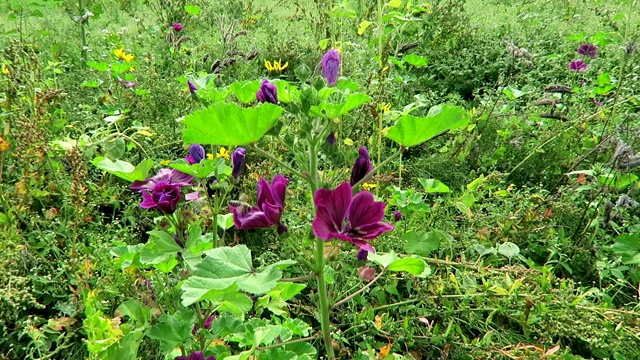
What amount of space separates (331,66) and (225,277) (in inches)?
20.0

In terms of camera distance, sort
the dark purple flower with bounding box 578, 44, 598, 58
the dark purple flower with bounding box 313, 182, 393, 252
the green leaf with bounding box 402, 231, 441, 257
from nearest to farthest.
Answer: the dark purple flower with bounding box 313, 182, 393, 252 → the green leaf with bounding box 402, 231, 441, 257 → the dark purple flower with bounding box 578, 44, 598, 58

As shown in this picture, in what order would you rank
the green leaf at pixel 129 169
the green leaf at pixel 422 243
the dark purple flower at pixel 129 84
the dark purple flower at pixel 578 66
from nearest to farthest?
1. the green leaf at pixel 129 169
2. the green leaf at pixel 422 243
3. the dark purple flower at pixel 129 84
4. the dark purple flower at pixel 578 66

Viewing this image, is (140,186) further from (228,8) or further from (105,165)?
(228,8)

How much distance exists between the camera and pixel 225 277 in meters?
0.83

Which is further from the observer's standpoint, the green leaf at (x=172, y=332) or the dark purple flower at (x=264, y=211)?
the green leaf at (x=172, y=332)

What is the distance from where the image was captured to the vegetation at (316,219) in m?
0.94

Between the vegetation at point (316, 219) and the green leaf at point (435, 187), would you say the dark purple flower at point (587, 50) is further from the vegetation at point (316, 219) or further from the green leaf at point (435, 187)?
the green leaf at point (435, 187)

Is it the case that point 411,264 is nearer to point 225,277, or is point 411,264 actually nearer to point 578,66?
point 225,277

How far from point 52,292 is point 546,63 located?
3.91 metres

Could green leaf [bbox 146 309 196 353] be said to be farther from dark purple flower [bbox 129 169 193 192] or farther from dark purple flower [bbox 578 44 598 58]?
dark purple flower [bbox 578 44 598 58]

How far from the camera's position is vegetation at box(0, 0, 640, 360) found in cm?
94

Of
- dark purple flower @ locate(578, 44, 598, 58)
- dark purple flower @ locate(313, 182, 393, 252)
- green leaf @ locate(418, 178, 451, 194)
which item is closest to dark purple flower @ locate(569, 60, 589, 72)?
dark purple flower @ locate(578, 44, 598, 58)

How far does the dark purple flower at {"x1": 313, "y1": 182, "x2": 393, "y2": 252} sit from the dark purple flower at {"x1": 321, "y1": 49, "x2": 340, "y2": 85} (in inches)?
10.9

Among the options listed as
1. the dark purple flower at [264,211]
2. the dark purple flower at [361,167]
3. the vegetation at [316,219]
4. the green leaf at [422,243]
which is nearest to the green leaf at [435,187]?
the vegetation at [316,219]
